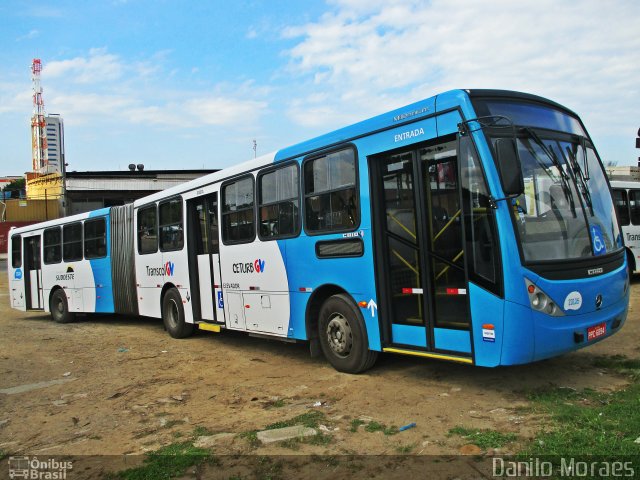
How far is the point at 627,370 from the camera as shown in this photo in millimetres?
6043

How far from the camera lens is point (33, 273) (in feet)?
53.6

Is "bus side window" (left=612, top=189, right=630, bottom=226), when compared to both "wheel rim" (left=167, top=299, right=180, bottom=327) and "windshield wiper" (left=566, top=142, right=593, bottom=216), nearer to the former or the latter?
"windshield wiper" (left=566, top=142, right=593, bottom=216)

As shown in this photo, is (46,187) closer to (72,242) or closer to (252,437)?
(72,242)

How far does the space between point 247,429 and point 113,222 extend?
950 centimetres

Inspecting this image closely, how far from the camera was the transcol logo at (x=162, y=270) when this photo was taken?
10914 millimetres

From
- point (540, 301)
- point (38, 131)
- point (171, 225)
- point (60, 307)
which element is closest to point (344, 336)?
point (540, 301)

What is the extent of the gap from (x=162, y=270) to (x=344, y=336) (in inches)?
229

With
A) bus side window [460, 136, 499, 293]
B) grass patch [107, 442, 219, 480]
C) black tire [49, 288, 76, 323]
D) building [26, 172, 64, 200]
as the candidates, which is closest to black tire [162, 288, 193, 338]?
black tire [49, 288, 76, 323]

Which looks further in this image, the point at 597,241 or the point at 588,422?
the point at 597,241

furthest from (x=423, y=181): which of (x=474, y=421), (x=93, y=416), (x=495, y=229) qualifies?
(x=93, y=416)

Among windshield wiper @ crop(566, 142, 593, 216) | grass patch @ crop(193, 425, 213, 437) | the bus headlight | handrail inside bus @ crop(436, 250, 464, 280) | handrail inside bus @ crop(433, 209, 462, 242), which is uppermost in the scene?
windshield wiper @ crop(566, 142, 593, 216)

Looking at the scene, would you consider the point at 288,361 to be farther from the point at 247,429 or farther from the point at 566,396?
the point at 566,396

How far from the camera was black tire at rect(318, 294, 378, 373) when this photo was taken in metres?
6.41

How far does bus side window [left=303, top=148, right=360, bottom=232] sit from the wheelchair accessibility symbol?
2454 mm
